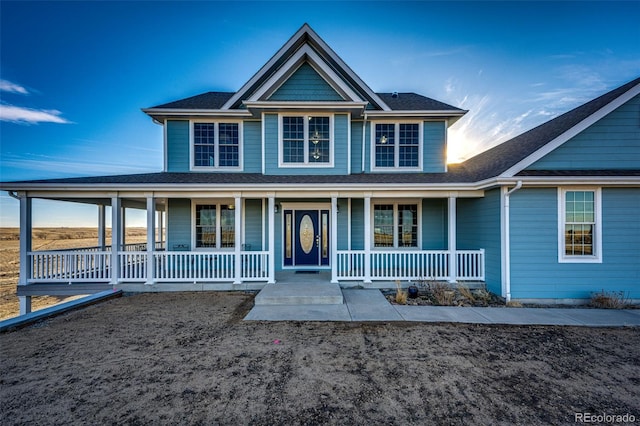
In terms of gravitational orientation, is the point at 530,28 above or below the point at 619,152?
above

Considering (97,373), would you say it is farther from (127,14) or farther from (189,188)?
(127,14)

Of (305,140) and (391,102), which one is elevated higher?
(391,102)

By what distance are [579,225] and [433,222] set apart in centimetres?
394

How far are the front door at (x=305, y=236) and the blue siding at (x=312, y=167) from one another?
1.51 metres

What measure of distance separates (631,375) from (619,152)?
6395 millimetres

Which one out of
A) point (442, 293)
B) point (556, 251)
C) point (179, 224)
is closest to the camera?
point (556, 251)

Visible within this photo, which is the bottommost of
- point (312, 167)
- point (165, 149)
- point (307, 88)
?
point (312, 167)

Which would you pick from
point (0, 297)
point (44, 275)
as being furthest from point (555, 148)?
point (0, 297)

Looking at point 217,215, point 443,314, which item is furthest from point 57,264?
point 443,314

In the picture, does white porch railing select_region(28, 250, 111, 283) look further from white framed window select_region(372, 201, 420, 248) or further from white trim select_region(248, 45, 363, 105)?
white framed window select_region(372, 201, 420, 248)

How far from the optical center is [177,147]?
32.8 ft

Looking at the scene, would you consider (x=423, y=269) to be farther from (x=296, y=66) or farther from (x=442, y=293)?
(x=296, y=66)

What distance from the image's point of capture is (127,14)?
12.4 meters

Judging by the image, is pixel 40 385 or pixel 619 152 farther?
pixel 619 152
